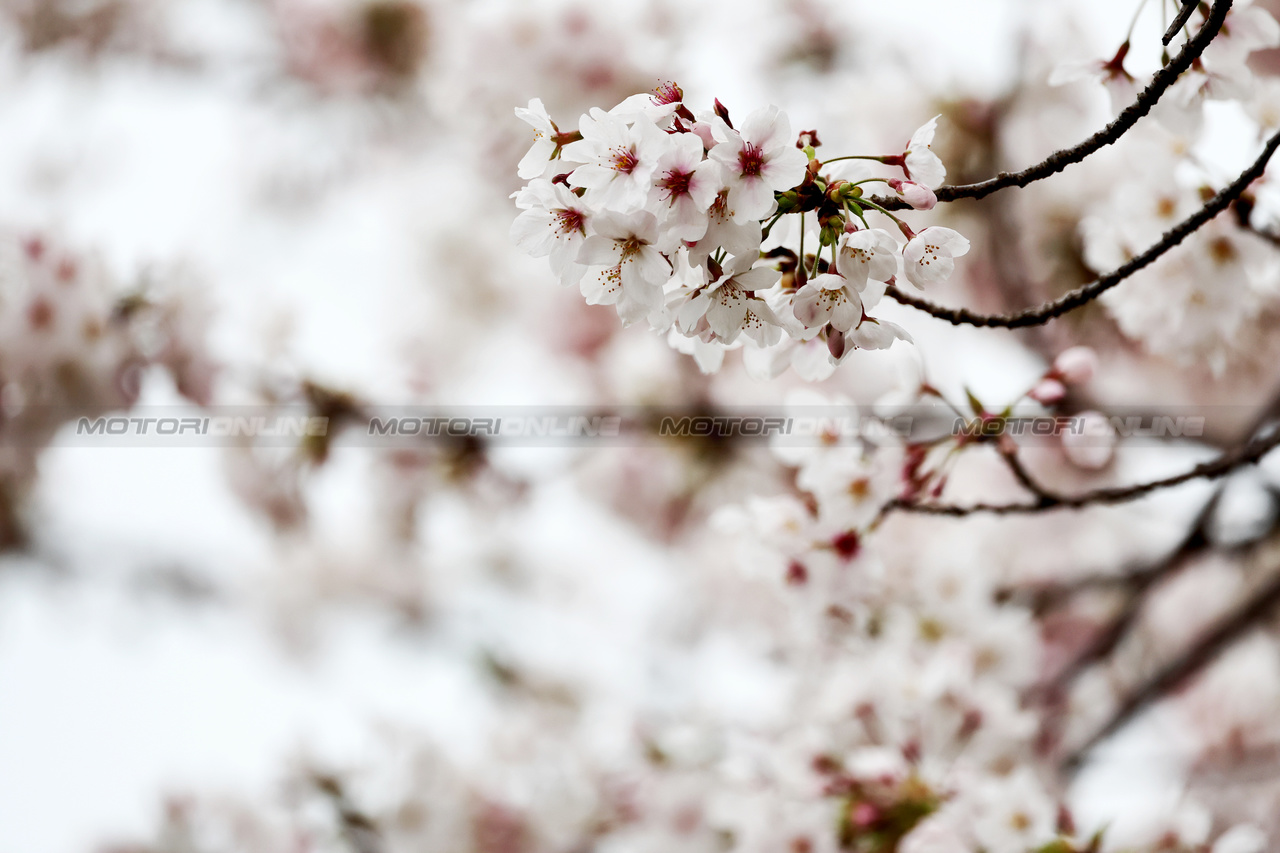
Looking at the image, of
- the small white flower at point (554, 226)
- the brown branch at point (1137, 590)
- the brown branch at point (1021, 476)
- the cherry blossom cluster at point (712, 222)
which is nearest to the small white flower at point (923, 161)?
the cherry blossom cluster at point (712, 222)

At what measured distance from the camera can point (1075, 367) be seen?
2.97 feet

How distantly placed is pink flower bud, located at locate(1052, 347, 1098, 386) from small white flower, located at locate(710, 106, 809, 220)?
1.66 feet

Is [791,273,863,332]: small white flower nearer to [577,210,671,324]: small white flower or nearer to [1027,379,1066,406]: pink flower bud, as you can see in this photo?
[577,210,671,324]: small white flower

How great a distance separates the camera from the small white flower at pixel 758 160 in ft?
1.78

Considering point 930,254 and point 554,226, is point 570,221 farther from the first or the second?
point 930,254

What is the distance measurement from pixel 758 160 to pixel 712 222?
0.05 m

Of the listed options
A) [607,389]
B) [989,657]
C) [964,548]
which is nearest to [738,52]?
[607,389]

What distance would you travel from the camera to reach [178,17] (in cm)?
288

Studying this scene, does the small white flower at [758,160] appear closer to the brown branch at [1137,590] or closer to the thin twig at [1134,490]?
the thin twig at [1134,490]

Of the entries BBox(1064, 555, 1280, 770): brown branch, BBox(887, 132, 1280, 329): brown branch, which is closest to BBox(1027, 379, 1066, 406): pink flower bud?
BBox(887, 132, 1280, 329): brown branch

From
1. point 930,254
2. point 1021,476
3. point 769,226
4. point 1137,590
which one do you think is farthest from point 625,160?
point 1137,590

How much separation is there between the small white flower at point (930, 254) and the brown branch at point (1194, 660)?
119cm

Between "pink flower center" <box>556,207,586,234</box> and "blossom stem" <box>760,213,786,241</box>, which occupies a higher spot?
"blossom stem" <box>760,213,786,241</box>

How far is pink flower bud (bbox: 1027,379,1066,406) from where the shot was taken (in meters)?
0.86
